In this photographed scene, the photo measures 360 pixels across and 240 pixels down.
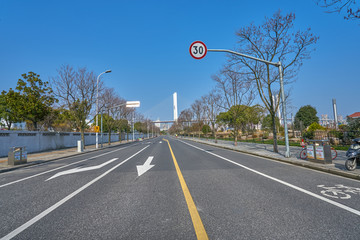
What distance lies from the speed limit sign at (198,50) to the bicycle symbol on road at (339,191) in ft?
23.3

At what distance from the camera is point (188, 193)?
4.96m

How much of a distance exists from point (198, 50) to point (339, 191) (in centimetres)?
763

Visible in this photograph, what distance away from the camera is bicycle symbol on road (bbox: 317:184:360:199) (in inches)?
183

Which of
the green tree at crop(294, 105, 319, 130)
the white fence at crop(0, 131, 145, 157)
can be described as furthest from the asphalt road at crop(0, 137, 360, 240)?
the green tree at crop(294, 105, 319, 130)

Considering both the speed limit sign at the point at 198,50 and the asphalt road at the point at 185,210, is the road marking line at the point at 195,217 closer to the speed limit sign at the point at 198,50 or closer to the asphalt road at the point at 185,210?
the asphalt road at the point at 185,210

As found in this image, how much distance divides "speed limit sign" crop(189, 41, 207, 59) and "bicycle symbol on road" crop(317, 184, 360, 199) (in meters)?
7.10

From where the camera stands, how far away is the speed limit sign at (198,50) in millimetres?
9469

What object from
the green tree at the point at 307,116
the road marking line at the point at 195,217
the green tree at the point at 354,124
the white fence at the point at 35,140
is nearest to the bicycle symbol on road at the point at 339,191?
the road marking line at the point at 195,217

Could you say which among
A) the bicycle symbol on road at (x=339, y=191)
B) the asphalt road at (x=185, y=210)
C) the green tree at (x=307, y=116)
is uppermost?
the green tree at (x=307, y=116)

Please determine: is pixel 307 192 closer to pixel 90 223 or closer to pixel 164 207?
pixel 164 207

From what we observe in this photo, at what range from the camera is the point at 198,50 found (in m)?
9.57

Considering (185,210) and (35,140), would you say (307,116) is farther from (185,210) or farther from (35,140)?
(185,210)

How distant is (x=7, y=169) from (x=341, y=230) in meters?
13.5

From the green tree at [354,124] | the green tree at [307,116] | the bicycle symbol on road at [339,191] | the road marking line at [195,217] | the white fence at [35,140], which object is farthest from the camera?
the green tree at [307,116]
